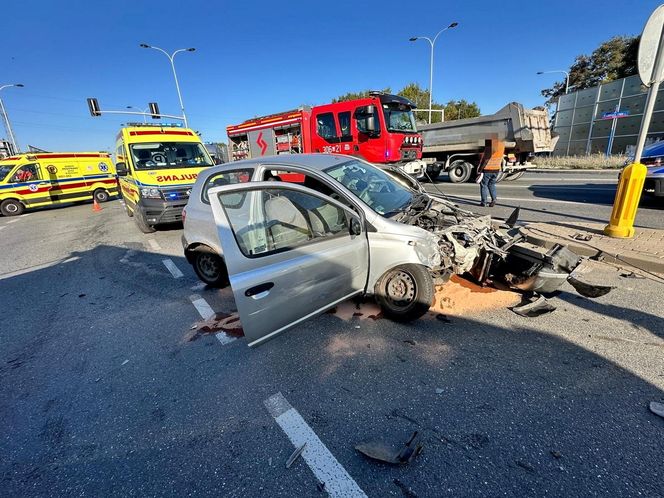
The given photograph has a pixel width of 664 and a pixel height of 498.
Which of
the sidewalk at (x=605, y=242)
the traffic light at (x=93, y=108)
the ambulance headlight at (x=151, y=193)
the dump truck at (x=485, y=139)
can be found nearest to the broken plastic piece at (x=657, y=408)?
the sidewalk at (x=605, y=242)

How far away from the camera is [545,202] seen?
8383 millimetres

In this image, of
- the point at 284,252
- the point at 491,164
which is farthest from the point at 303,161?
the point at 491,164

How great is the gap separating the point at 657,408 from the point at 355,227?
8.07 feet

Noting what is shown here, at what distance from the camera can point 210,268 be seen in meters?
4.33

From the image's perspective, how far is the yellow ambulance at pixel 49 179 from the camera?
503 inches

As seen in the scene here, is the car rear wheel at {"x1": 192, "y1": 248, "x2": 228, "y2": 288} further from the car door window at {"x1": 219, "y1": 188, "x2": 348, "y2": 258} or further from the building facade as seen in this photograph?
the building facade

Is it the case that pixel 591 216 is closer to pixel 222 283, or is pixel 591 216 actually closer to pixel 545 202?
pixel 545 202

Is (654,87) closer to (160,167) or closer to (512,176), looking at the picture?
(160,167)

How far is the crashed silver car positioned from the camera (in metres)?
2.52

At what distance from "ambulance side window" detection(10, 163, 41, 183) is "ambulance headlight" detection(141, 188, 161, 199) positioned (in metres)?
10.7

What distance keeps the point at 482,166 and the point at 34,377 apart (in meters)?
8.91

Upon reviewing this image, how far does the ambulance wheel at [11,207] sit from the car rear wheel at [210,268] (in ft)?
47.2

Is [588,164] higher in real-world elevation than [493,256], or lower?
lower

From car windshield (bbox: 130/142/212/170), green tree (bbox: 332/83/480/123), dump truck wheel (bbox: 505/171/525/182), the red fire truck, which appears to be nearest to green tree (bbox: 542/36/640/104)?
green tree (bbox: 332/83/480/123)
